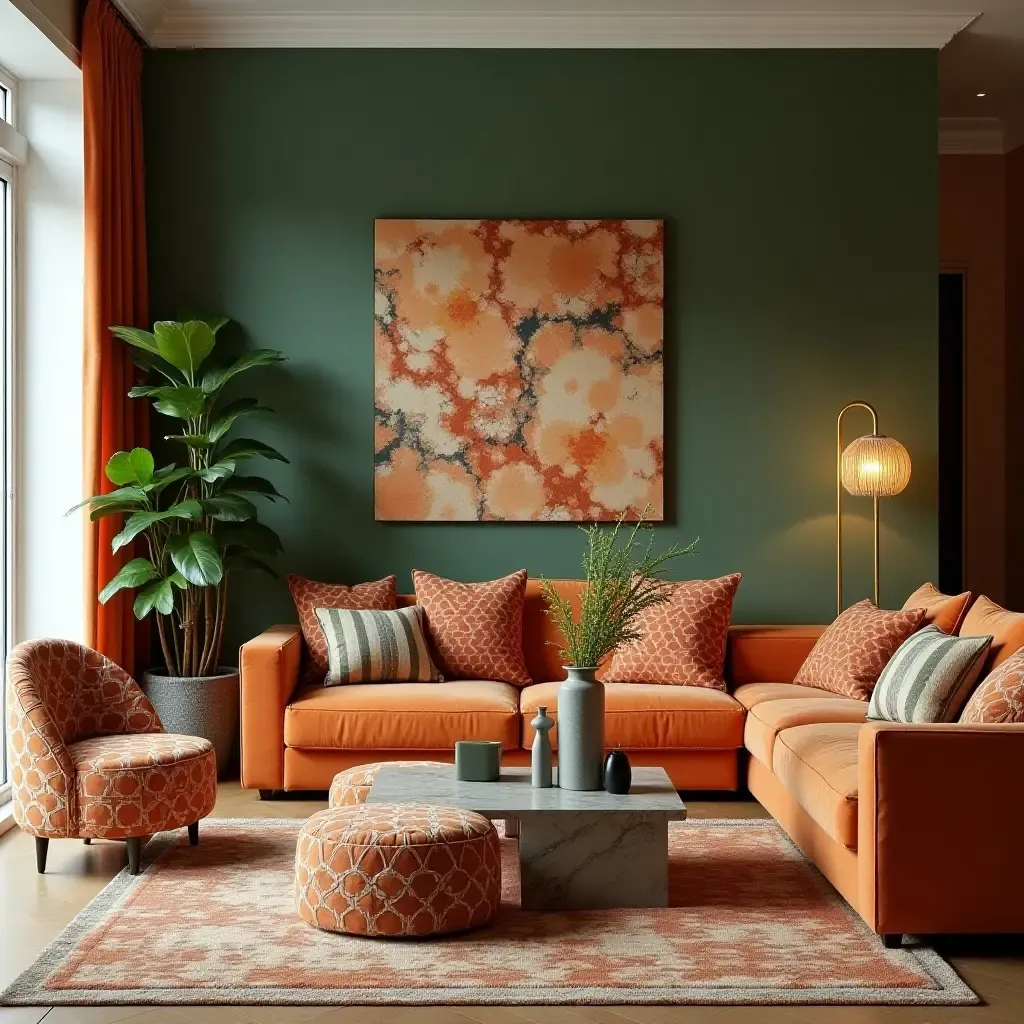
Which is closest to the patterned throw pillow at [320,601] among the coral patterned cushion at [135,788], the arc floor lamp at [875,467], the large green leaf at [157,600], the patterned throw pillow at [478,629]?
the patterned throw pillow at [478,629]

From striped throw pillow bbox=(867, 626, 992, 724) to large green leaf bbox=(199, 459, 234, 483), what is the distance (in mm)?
2680

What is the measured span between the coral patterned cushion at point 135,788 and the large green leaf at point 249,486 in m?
1.56

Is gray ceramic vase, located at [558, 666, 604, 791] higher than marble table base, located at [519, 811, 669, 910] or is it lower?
higher

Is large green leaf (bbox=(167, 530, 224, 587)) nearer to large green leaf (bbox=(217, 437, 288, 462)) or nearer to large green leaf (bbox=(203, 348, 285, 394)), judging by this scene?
large green leaf (bbox=(217, 437, 288, 462))

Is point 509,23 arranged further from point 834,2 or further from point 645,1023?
point 645,1023

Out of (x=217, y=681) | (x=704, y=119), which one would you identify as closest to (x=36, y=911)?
(x=217, y=681)

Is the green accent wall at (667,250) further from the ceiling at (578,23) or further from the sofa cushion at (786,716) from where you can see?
the sofa cushion at (786,716)

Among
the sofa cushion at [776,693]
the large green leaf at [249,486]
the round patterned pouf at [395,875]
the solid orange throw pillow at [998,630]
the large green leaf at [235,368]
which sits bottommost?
the round patterned pouf at [395,875]

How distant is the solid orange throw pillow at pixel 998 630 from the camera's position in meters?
3.92

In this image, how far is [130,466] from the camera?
5.13 metres

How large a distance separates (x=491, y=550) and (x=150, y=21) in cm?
280

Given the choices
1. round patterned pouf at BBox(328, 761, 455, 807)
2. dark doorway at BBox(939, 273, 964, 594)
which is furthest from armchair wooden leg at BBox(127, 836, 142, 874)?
dark doorway at BBox(939, 273, 964, 594)

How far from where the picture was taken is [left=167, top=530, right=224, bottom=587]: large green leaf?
4.96 m

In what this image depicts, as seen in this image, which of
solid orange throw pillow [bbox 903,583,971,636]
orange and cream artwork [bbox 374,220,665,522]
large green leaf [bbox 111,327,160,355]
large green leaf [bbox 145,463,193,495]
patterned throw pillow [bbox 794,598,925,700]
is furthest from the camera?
orange and cream artwork [bbox 374,220,665,522]
